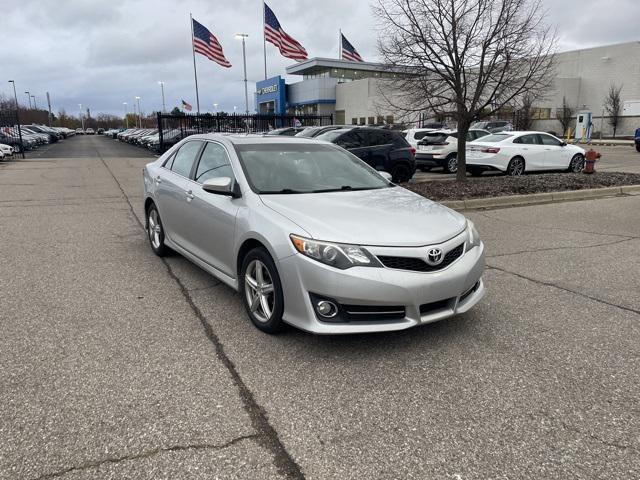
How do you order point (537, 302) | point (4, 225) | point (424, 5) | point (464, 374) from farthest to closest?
point (424, 5) → point (4, 225) → point (537, 302) → point (464, 374)

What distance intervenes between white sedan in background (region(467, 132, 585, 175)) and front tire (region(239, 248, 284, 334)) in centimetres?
1239

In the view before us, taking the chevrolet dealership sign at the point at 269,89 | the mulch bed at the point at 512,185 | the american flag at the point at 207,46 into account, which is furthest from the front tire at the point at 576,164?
the chevrolet dealership sign at the point at 269,89

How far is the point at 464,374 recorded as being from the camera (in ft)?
11.1

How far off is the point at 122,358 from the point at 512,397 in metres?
2.61

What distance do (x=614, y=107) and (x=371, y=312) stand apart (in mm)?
47245

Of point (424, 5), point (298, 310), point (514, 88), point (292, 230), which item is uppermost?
point (424, 5)

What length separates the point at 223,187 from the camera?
430cm

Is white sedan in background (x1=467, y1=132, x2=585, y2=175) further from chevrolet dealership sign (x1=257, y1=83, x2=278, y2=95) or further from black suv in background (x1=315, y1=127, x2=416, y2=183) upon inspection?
chevrolet dealership sign (x1=257, y1=83, x2=278, y2=95)

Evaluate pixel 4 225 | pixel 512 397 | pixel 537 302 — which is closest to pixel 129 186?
pixel 4 225

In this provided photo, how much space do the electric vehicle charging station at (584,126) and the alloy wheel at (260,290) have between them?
40.7m

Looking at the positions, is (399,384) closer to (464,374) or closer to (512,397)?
(464,374)

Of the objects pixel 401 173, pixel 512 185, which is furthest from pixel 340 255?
pixel 401 173

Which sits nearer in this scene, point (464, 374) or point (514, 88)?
point (464, 374)

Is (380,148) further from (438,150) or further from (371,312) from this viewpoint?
(371,312)
